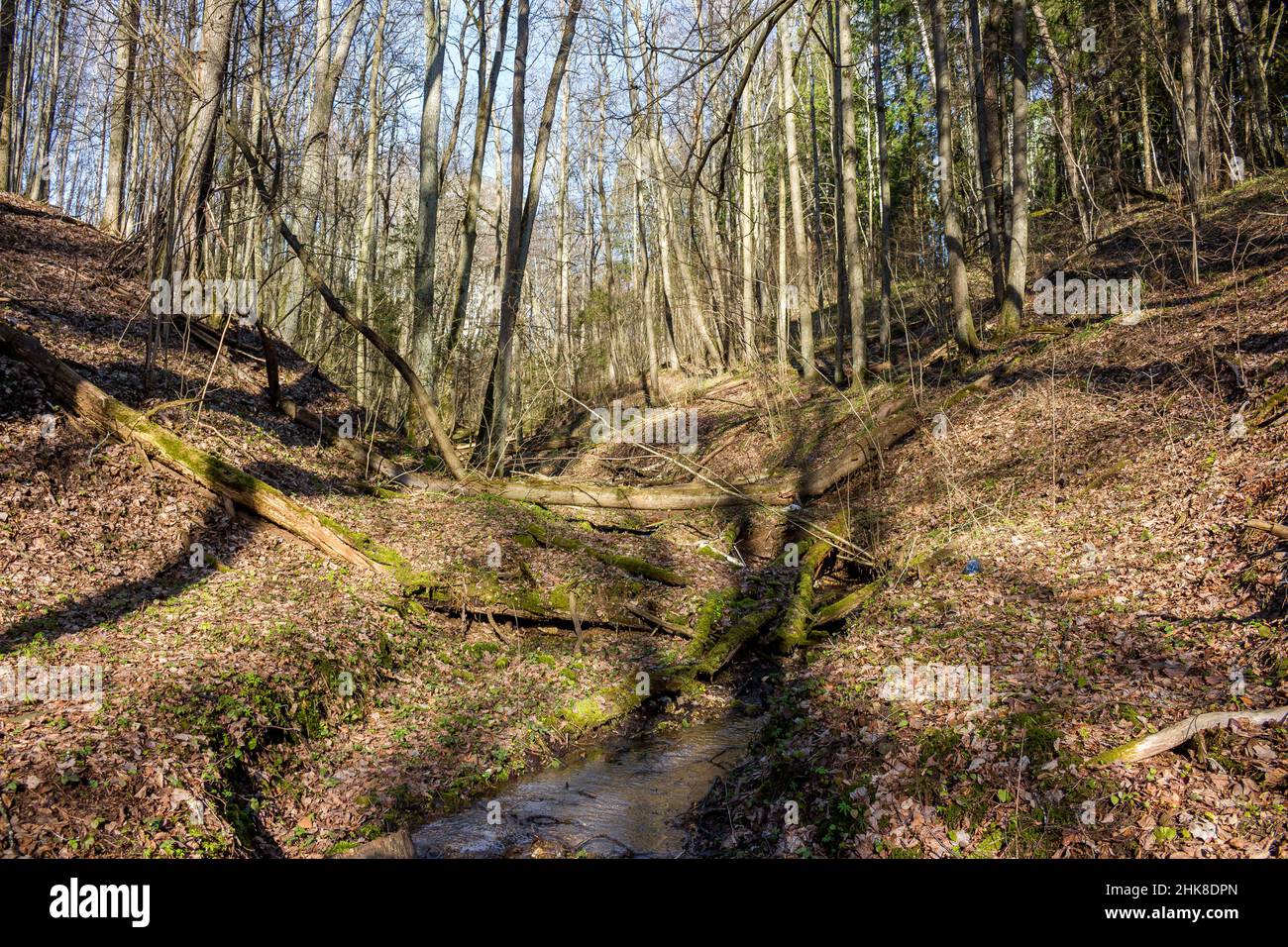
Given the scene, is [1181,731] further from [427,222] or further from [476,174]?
[476,174]

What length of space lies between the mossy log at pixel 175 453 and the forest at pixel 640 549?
4cm

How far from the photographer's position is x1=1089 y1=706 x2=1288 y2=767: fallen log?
4.22m

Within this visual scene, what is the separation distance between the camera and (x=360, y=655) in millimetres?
7152

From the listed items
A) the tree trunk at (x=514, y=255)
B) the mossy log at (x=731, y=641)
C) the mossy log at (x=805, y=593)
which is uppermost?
the tree trunk at (x=514, y=255)

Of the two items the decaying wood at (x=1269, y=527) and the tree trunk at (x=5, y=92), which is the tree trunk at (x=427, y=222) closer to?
the decaying wood at (x=1269, y=527)

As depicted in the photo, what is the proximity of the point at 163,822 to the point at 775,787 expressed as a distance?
385 centimetres

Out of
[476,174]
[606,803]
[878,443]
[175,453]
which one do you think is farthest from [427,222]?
[606,803]

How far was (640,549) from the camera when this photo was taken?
11227 millimetres

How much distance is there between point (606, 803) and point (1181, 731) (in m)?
3.94

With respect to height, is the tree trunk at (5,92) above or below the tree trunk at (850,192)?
above

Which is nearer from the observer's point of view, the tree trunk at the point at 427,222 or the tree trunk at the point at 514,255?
the tree trunk at the point at 514,255

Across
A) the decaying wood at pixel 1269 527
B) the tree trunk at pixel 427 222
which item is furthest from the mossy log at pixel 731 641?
the tree trunk at pixel 427 222

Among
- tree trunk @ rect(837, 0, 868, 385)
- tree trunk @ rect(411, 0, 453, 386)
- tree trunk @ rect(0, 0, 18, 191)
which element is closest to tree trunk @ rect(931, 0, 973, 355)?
tree trunk @ rect(837, 0, 868, 385)

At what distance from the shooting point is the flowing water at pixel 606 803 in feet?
17.6
